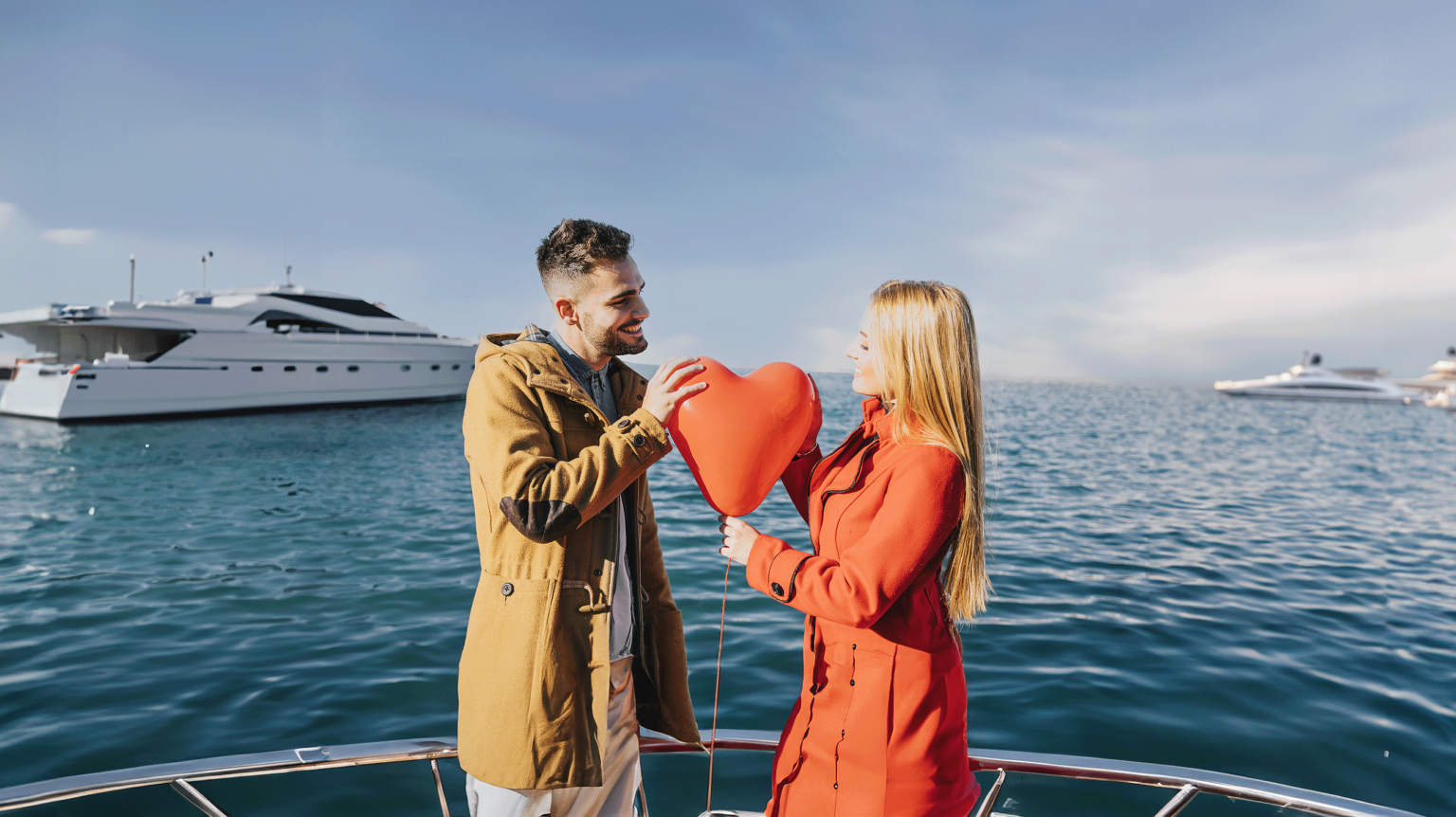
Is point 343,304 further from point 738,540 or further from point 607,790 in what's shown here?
point 738,540

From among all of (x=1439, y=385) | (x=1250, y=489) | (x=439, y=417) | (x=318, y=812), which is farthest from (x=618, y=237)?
(x=1439, y=385)

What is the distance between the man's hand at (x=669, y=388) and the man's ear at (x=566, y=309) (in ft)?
0.97

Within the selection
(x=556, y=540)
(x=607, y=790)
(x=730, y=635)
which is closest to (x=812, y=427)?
(x=556, y=540)

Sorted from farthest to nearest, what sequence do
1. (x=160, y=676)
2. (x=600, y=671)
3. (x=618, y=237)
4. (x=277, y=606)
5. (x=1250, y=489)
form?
(x=1250, y=489) → (x=277, y=606) → (x=160, y=676) → (x=618, y=237) → (x=600, y=671)

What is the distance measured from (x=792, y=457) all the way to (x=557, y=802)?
1102 mm

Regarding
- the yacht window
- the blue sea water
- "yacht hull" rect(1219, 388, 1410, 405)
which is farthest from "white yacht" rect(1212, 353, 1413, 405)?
the yacht window

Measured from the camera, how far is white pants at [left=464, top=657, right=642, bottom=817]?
1739mm

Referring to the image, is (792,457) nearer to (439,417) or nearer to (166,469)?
(166,469)

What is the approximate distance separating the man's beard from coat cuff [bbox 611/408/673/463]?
0.87ft

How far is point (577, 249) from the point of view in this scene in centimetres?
187

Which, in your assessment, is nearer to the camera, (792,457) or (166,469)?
(792,457)

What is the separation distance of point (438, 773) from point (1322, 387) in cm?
8470

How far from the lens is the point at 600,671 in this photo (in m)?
1.76

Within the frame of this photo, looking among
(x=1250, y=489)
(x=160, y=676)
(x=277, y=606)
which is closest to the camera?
(x=160, y=676)
